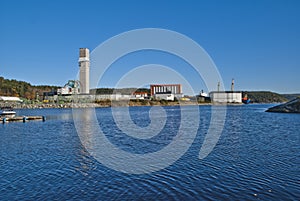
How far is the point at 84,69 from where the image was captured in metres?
127

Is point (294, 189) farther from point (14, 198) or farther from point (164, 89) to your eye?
point (164, 89)

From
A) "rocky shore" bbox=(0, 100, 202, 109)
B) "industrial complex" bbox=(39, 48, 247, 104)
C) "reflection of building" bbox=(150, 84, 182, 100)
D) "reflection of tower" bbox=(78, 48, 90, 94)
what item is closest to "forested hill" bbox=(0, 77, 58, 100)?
"industrial complex" bbox=(39, 48, 247, 104)

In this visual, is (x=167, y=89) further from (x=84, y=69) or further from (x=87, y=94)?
(x=84, y=69)

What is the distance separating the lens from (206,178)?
9.51 m

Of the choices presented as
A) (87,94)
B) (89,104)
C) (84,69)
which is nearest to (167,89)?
(87,94)

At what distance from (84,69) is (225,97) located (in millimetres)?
86385

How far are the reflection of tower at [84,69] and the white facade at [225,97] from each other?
7669cm

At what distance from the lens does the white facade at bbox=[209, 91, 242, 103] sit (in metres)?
157

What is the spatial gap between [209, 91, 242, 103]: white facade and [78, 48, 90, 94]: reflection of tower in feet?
252

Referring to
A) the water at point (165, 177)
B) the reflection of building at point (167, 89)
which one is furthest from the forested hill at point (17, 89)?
the water at point (165, 177)

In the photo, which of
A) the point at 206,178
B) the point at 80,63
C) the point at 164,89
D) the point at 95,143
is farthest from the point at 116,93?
the point at 206,178

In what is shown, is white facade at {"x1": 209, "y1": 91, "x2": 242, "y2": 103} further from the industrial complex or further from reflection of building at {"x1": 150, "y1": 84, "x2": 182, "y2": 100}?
reflection of building at {"x1": 150, "y1": 84, "x2": 182, "y2": 100}

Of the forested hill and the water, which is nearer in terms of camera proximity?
the water

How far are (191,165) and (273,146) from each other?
678 centimetres
